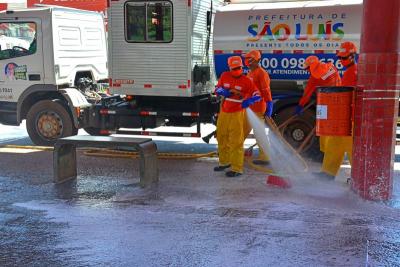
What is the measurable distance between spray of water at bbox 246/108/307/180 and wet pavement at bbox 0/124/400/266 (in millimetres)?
447

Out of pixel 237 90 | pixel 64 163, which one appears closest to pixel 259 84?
pixel 237 90

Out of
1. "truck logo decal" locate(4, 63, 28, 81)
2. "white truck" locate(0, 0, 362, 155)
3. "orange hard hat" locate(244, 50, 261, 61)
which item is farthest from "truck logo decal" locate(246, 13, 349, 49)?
"truck logo decal" locate(4, 63, 28, 81)

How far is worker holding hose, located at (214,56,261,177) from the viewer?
737cm

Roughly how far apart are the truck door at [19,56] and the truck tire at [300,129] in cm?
476

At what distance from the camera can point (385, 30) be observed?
5789 mm

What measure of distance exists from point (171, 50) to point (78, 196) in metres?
3.44

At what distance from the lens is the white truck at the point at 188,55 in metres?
8.19

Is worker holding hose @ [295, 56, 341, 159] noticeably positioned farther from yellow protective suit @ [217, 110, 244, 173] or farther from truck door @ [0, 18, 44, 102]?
truck door @ [0, 18, 44, 102]

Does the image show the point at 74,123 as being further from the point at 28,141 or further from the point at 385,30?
the point at 385,30

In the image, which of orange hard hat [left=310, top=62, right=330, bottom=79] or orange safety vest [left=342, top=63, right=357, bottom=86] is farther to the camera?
orange hard hat [left=310, top=62, right=330, bottom=79]

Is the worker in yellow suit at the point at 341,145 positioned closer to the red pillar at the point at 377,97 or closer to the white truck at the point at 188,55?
the red pillar at the point at 377,97

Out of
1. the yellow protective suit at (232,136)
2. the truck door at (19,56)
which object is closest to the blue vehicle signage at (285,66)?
the yellow protective suit at (232,136)

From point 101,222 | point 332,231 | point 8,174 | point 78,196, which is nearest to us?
point 332,231

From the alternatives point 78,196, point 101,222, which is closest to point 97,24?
point 78,196
